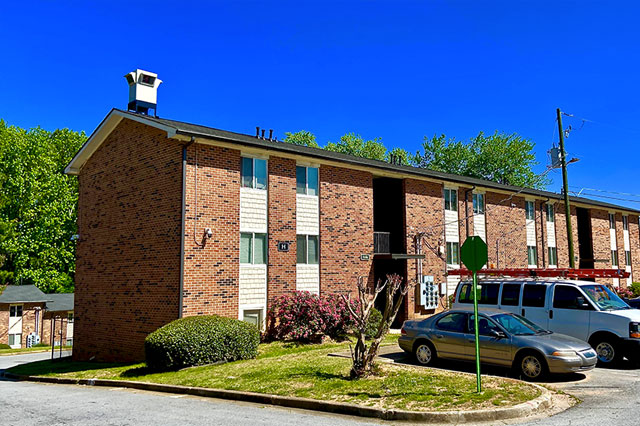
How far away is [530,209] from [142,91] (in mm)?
23308

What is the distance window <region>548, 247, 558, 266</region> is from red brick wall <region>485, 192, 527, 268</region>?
3.24 meters

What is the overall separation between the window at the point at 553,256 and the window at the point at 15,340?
125 feet

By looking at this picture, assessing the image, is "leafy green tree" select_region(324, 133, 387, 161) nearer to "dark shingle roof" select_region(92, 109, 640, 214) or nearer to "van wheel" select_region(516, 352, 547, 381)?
"dark shingle roof" select_region(92, 109, 640, 214)

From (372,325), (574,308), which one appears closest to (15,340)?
(372,325)

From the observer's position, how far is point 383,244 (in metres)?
25.0

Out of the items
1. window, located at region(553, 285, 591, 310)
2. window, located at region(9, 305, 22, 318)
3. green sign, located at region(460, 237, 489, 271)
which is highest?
green sign, located at region(460, 237, 489, 271)

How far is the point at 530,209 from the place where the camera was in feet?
109

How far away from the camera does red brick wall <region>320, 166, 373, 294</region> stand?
21875 mm

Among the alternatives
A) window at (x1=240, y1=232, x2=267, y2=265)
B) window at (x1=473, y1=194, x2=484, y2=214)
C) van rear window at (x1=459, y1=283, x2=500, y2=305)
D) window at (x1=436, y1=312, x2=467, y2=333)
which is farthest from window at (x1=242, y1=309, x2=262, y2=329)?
window at (x1=473, y1=194, x2=484, y2=214)

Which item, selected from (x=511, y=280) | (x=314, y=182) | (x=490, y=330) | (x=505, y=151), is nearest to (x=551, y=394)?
(x=490, y=330)

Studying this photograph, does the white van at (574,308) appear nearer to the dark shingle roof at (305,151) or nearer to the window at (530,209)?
the dark shingle roof at (305,151)

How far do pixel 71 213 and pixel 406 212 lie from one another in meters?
30.8

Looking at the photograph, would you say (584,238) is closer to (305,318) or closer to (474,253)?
(305,318)

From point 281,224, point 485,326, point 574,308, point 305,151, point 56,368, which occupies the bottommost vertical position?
point 56,368
